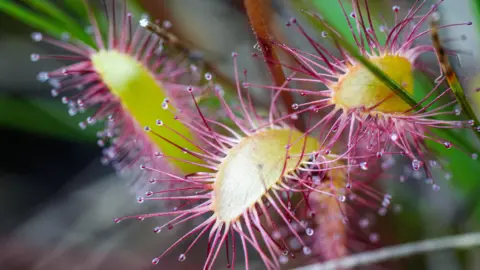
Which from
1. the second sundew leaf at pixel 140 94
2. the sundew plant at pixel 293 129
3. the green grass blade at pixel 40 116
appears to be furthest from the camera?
the green grass blade at pixel 40 116

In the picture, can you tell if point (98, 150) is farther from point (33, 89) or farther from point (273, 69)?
point (273, 69)

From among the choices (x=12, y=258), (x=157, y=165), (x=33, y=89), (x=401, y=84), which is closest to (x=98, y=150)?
(x=33, y=89)

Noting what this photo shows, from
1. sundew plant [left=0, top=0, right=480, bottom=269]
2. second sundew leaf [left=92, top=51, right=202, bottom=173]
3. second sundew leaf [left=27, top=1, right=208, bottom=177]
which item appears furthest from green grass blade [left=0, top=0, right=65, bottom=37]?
second sundew leaf [left=92, top=51, right=202, bottom=173]

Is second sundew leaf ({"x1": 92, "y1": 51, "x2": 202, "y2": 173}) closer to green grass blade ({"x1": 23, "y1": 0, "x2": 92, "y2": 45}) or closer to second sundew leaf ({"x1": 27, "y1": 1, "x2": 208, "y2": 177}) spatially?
second sundew leaf ({"x1": 27, "y1": 1, "x2": 208, "y2": 177})

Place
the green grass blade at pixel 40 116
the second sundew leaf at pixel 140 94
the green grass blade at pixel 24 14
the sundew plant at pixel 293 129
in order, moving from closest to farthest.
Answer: the sundew plant at pixel 293 129, the second sundew leaf at pixel 140 94, the green grass blade at pixel 24 14, the green grass blade at pixel 40 116

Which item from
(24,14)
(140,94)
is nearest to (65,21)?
(24,14)

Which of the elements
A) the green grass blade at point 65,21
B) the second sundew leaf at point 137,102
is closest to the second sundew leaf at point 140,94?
the second sundew leaf at point 137,102

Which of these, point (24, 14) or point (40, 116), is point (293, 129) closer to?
point (24, 14)

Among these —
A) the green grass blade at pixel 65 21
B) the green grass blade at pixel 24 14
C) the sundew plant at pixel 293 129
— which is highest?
the green grass blade at pixel 24 14

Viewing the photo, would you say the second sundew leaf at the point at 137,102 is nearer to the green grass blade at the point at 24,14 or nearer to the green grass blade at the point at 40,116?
the green grass blade at the point at 24,14
